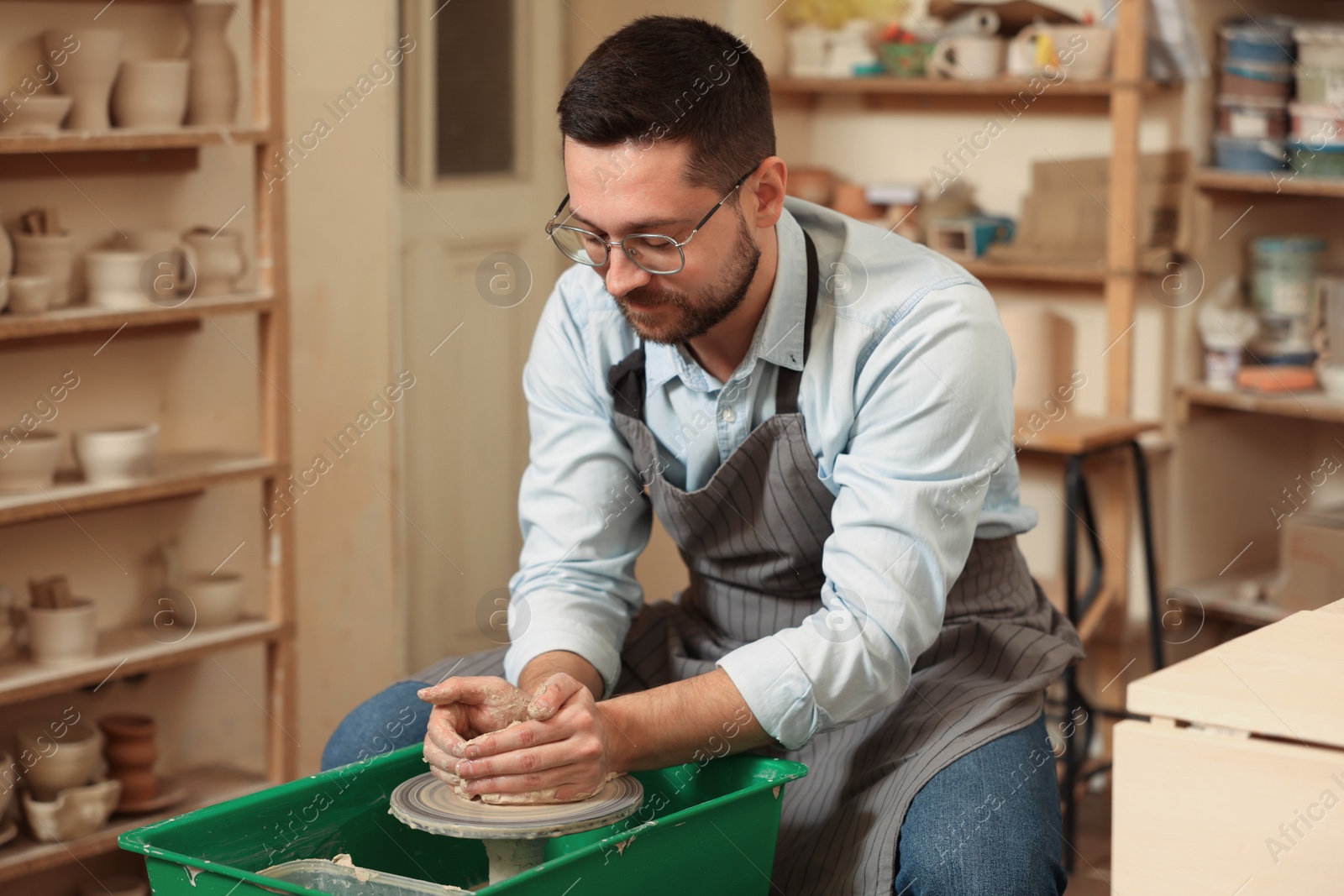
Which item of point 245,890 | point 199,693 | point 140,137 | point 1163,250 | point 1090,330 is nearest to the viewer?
point 245,890

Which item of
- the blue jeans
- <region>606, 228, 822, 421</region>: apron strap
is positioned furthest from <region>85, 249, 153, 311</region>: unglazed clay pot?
the blue jeans

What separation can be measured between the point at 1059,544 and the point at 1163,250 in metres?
0.71

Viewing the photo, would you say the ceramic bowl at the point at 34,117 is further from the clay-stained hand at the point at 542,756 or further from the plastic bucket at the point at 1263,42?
the plastic bucket at the point at 1263,42

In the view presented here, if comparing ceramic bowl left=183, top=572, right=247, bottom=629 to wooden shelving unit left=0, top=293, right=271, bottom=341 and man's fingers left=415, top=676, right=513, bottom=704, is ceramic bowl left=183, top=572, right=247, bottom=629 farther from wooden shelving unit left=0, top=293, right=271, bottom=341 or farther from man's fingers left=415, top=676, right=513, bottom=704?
man's fingers left=415, top=676, right=513, bottom=704

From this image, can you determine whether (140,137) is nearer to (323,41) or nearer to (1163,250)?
(323,41)

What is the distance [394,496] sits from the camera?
3.17m

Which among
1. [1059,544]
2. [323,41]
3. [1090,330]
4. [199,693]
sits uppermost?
[323,41]

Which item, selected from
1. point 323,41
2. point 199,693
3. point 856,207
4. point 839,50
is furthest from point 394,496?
point 839,50

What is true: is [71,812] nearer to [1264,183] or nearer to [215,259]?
[215,259]

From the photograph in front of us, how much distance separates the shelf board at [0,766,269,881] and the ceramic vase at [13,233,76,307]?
2.87 ft

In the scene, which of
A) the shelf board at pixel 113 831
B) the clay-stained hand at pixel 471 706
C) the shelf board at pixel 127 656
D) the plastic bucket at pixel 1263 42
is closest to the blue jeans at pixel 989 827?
the clay-stained hand at pixel 471 706

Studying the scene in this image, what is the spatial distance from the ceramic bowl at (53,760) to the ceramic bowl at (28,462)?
1.42ft

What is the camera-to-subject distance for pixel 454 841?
1.49m

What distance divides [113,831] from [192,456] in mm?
675
